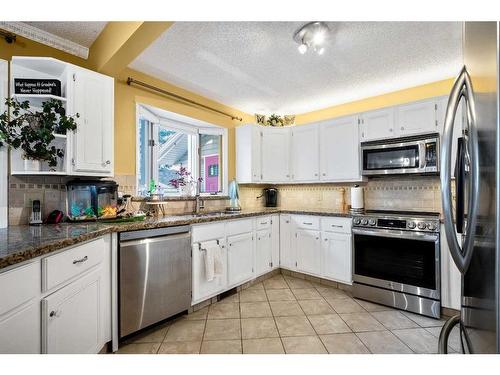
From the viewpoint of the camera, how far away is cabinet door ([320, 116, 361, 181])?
10.4ft

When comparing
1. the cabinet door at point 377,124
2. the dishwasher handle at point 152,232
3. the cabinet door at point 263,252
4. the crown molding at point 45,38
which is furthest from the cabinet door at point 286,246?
the crown molding at point 45,38

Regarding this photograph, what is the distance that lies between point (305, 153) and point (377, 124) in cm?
104

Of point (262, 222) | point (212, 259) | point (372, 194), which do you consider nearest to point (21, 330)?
point (212, 259)

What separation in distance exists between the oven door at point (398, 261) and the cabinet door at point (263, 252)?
111 cm

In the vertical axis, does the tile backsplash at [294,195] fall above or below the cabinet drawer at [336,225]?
above

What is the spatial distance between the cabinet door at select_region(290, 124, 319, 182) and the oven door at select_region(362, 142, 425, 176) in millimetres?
707

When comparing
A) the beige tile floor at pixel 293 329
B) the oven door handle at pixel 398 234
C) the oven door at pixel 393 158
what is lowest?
the beige tile floor at pixel 293 329

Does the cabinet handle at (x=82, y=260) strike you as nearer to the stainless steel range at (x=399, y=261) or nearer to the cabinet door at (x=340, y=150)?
the stainless steel range at (x=399, y=261)

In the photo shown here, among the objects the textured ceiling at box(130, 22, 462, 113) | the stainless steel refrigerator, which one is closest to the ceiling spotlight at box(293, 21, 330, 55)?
the textured ceiling at box(130, 22, 462, 113)

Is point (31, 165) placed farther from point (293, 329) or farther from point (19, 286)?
point (293, 329)

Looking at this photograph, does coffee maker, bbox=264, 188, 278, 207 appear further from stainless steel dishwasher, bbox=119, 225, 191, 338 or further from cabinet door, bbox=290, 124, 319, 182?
stainless steel dishwasher, bbox=119, 225, 191, 338

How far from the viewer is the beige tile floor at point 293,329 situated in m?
1.84
